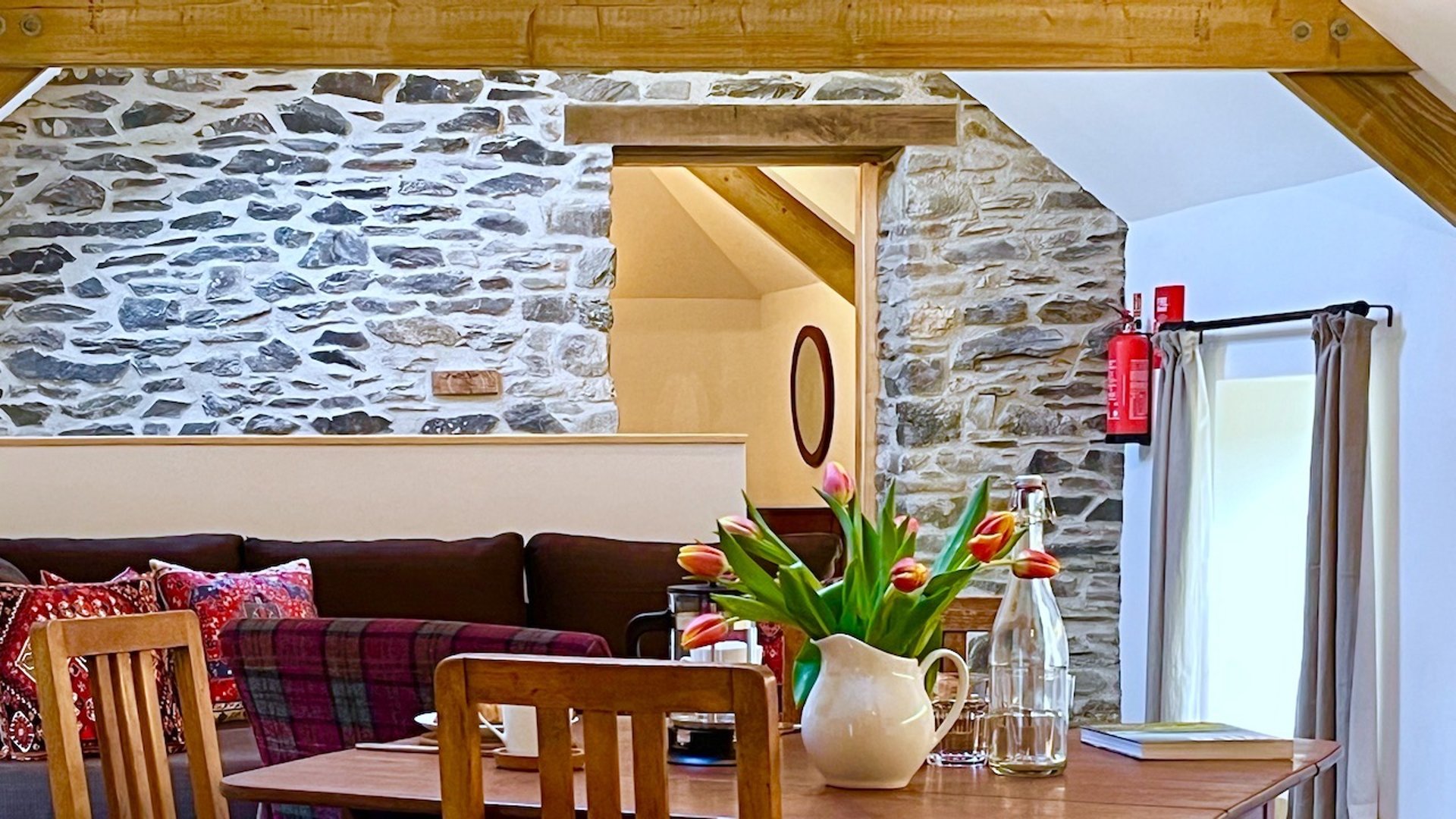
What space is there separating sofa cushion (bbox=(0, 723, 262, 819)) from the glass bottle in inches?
84.5

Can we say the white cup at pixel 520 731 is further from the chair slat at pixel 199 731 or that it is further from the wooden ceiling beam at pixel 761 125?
the wooden ceiling beam at pixel 761 125

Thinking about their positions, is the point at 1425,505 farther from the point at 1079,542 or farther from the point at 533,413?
the point at 533,413

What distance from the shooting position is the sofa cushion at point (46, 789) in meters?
3.92

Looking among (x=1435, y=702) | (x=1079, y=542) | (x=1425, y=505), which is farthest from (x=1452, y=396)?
(x=1079, y=542)

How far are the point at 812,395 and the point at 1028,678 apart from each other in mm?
6759

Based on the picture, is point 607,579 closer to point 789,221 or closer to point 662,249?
point 789,221

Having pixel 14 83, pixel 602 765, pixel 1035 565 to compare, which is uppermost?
pixel 14 83

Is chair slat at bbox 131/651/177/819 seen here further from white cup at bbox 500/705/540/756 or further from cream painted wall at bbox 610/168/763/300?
cream painted wall at bbox 610/168/763/300

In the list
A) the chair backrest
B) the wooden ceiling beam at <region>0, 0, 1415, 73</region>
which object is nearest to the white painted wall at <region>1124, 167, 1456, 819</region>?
the wooden ceiling beam at <region>0, 0, 1415, 73</region>

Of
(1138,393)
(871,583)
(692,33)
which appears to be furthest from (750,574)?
(1138,393)

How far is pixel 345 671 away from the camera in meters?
2.82

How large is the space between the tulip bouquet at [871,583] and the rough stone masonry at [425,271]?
386 centimetres

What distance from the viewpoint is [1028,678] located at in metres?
2.34

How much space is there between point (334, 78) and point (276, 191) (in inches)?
17.8
